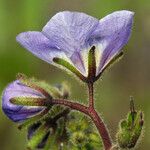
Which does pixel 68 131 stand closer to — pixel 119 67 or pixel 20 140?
pixel 20 140

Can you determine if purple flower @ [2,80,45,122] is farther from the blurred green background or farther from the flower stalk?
the blurred green background

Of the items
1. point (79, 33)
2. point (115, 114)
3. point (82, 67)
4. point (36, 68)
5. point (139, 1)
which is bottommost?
point (115, 114)

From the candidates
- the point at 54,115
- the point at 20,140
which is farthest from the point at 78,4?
the point at 54,115

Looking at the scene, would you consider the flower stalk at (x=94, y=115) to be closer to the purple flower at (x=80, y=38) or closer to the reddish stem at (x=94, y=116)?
the reddish stem at (x=94, y=116)

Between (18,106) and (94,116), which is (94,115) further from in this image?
(18,106)

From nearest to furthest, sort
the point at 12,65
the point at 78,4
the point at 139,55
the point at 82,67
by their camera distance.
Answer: the point at 82,67
the point at 12,65
the point at 139,55
the point at 78,4

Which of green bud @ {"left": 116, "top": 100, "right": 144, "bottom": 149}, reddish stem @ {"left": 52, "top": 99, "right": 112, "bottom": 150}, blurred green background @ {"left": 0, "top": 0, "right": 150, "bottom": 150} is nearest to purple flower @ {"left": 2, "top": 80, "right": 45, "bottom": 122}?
reddish stem @ {"left": 52, "top": 99, "right": 112, "bottom": 150}

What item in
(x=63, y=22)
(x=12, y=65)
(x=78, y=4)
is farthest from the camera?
(x=78, y=4)

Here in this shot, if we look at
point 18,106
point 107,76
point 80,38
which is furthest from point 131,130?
point 107,76
